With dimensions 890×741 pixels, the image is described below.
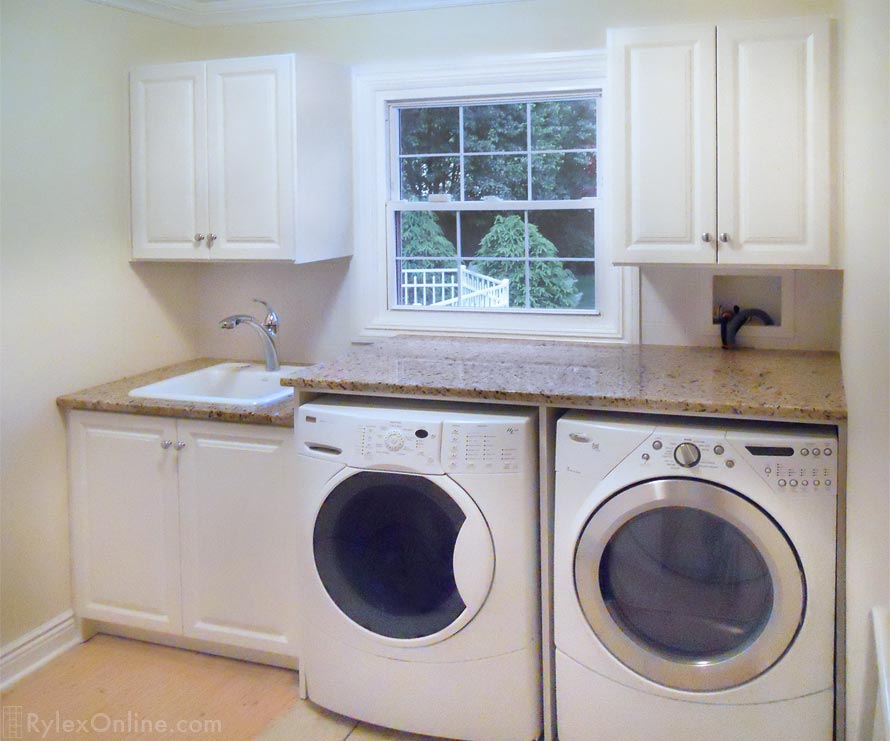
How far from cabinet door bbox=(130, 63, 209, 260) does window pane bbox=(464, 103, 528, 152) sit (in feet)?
3.21

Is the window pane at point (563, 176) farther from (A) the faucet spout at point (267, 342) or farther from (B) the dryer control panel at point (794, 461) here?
(B) the dryer control panel at point (794, 461)

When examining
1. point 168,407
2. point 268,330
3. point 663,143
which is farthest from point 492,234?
point 168,407

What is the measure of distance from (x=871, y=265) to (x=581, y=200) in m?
1.75

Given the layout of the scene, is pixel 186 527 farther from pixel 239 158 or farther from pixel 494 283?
pixel 494 283

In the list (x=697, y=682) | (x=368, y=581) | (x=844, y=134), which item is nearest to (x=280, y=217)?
(x=368, y=581)

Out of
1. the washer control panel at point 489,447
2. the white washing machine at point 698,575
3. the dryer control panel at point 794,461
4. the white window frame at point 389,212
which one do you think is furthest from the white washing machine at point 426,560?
the white window frame at point 389,212

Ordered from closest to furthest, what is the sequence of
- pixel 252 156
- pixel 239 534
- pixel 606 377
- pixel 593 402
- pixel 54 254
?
pixel 593 402 → pixel 606 377 → pixel 239 534 → pixel 54 254 → pixel 252 156

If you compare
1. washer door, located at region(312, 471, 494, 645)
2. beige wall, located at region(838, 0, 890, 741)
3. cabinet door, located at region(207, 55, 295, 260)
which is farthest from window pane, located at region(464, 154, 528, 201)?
washer door, located at region(312, 471, 494, 645)

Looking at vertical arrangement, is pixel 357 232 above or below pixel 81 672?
above

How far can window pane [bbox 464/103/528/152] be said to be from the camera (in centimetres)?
330

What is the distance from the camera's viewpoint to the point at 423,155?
3439 millimetres

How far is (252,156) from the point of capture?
3.17 metres

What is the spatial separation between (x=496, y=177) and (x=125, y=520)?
5.95 ft

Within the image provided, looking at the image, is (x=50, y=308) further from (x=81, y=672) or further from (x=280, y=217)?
(x=81, y=672)
